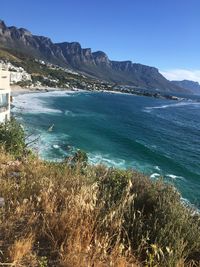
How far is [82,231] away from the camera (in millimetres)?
3967

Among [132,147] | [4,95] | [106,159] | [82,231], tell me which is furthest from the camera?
[132,147]

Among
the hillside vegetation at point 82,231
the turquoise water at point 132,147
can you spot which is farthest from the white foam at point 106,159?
the hillside vegetation at point 82,231

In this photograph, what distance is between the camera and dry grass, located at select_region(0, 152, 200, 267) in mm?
3561

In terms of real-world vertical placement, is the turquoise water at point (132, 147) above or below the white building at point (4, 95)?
below

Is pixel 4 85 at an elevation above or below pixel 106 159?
above

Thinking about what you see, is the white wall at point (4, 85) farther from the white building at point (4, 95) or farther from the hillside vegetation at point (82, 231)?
the hillside vegetation at point (82, 231)

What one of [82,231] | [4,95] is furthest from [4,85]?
[82,231]

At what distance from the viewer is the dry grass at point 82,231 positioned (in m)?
3.56

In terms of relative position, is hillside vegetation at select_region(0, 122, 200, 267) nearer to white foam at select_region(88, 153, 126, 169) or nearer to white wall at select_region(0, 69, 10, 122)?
white wall at select_region(0, 69, 10, 122)

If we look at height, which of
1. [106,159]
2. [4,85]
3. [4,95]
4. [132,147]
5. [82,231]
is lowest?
[132,147]

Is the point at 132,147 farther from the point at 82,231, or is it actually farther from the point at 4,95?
the point at 82,231

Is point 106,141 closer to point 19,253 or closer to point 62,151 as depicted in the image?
point 62,151

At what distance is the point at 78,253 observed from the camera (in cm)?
355

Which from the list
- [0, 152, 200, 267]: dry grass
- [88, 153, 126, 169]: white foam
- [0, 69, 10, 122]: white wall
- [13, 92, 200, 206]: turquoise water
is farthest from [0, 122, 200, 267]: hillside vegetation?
[88, 153, 126, 169]: white foam
